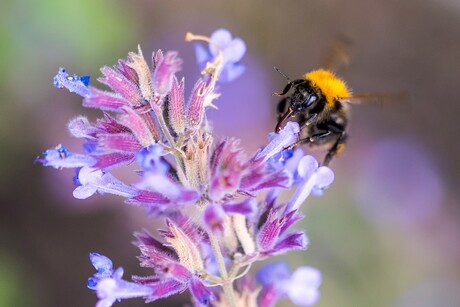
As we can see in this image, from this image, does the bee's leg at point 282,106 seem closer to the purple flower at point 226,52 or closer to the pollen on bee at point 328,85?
the pollen on bee at point 328,85

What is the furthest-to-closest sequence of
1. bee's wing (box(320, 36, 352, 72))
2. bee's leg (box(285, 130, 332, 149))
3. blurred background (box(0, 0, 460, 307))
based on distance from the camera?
1. blurred background (box(0, 0, 460, 307))
2. bee's wing (box(320, 36, 352, 72))
3. bee's leg (box(285, 130, 332, 149))

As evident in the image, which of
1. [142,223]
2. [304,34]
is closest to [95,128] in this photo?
[142,223]

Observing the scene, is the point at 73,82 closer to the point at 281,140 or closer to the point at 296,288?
the point at 281,140

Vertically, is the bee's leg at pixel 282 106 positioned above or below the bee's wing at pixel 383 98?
below

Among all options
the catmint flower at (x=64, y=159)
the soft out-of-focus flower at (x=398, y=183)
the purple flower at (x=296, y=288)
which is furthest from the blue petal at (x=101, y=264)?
the soft out-of-focus flower at (x=398, y=183)

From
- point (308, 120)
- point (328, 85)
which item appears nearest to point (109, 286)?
point (308, 120)

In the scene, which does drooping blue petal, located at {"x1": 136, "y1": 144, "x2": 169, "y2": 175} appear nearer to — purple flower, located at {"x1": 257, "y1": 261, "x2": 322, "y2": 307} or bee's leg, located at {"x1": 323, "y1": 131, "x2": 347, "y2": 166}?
purple flower, located at {"x1": 257, "y1": 261, "x2": 322, "y2": 307}

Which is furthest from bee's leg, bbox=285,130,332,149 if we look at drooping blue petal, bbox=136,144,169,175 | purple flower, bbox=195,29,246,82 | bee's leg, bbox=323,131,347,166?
drooping blue petal, bbox=136,144,169,175

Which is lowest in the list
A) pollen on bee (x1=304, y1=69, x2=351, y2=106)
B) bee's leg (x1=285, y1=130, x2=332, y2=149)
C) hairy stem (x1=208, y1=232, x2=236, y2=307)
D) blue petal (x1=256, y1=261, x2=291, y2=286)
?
hairy stem (x1=208, y1=232, x2=236, y2=307)
